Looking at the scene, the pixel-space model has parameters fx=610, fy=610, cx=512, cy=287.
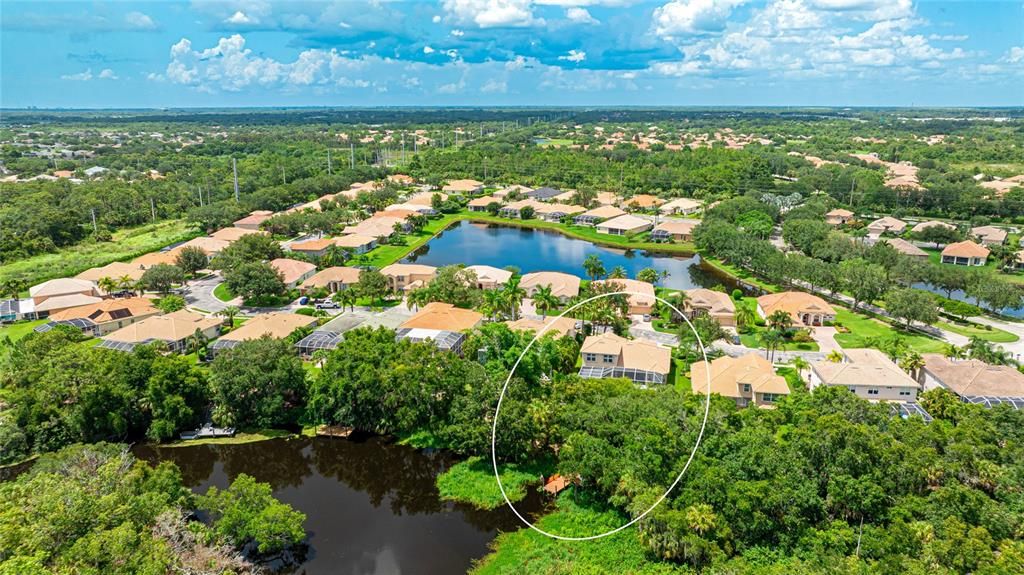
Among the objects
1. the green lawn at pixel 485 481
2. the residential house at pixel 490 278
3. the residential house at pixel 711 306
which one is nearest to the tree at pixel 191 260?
the residential house at pixel 490 278

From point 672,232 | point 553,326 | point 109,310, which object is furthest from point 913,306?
point 109,310

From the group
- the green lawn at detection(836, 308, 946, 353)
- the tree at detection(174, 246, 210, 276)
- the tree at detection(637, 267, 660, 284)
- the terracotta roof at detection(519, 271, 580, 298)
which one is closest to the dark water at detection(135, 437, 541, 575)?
the terracotta roof at detection(519, 271, 580, 298)

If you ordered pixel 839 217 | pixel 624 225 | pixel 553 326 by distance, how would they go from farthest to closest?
pixel 839 217 → pixel 624 225 → pixel 553 326

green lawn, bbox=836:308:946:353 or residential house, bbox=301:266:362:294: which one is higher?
residential house, bbox=301:266:362:294

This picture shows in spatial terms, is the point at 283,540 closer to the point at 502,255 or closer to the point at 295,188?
the point at 502,255

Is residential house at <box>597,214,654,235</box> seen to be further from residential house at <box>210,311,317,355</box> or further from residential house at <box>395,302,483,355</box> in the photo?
residential house at <box>210,311,317,355</box>

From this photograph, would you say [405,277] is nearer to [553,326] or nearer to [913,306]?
[553,326]
